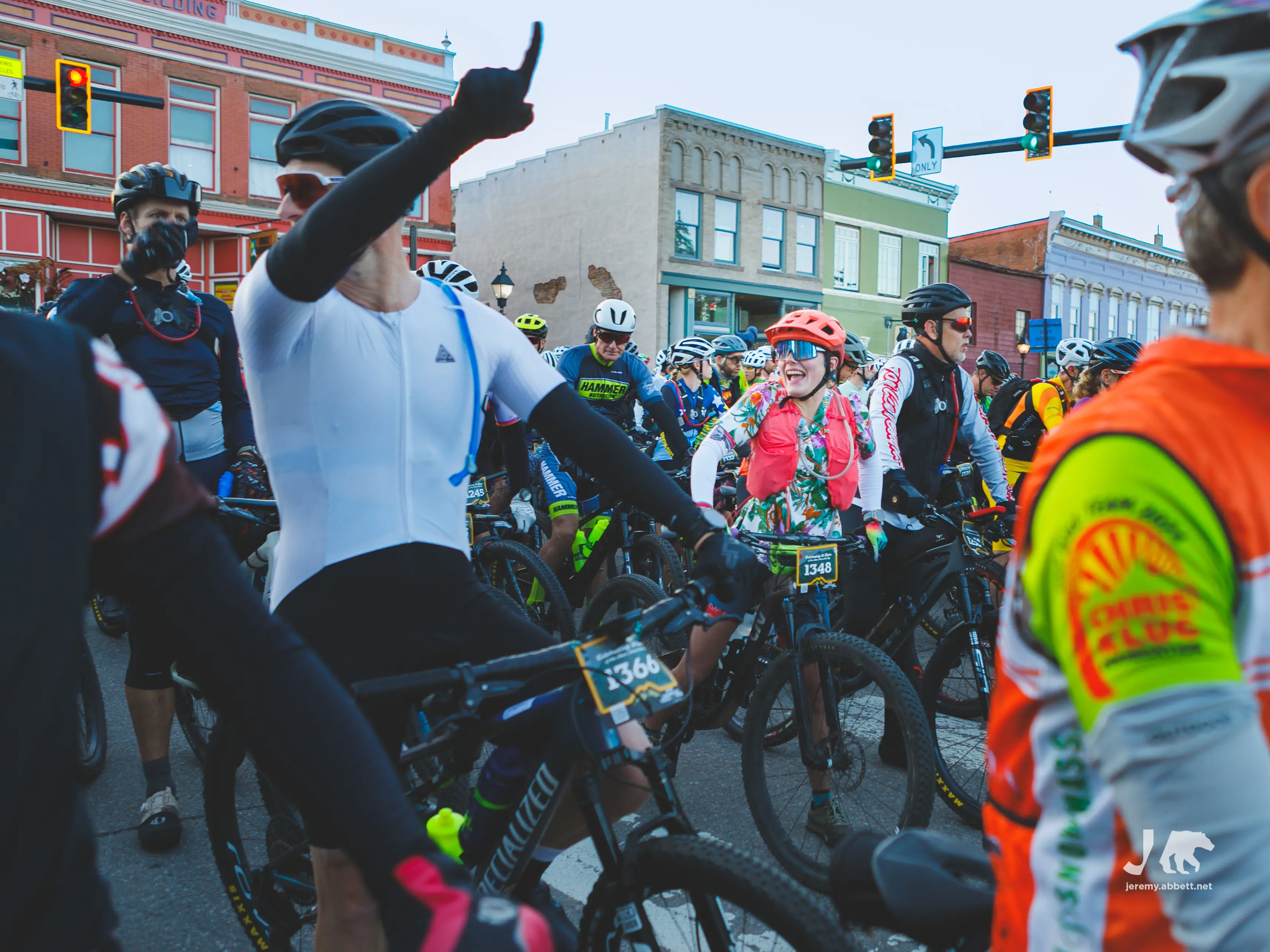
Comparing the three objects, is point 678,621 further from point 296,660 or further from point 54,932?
point 54,932

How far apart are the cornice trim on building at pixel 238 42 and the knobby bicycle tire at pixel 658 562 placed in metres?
20.8

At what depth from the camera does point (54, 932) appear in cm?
90

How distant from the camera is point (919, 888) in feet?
4.12

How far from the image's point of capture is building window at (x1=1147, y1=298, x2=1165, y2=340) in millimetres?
49344

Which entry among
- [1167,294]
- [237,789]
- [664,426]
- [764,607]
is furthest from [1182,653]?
[1167,294]

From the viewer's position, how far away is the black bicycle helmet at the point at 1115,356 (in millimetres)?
6363

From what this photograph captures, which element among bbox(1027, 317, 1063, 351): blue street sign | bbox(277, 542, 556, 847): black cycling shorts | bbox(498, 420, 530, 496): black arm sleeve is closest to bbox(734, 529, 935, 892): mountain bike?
bbox(498, 420, 530, 496): black arm sleeve

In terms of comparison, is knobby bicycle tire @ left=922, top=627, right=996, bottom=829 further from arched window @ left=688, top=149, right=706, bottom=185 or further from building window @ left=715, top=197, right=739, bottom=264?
building window @ left=715, top=197, right=739, bottom=264

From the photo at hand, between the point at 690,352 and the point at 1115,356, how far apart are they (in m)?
6.48

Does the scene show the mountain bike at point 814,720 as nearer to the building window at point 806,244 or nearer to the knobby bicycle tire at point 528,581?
the knobby bicycle tire at point 528,581

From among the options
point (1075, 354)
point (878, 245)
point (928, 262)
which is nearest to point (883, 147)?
point (1075, 354)

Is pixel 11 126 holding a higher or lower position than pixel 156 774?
higher

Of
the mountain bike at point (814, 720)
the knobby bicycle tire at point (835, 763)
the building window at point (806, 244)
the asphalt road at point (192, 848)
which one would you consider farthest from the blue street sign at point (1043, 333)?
the knobby bicycle tire at point (835, 763)

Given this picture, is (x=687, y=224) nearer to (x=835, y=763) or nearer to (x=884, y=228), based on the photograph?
(x=884, y=228)
